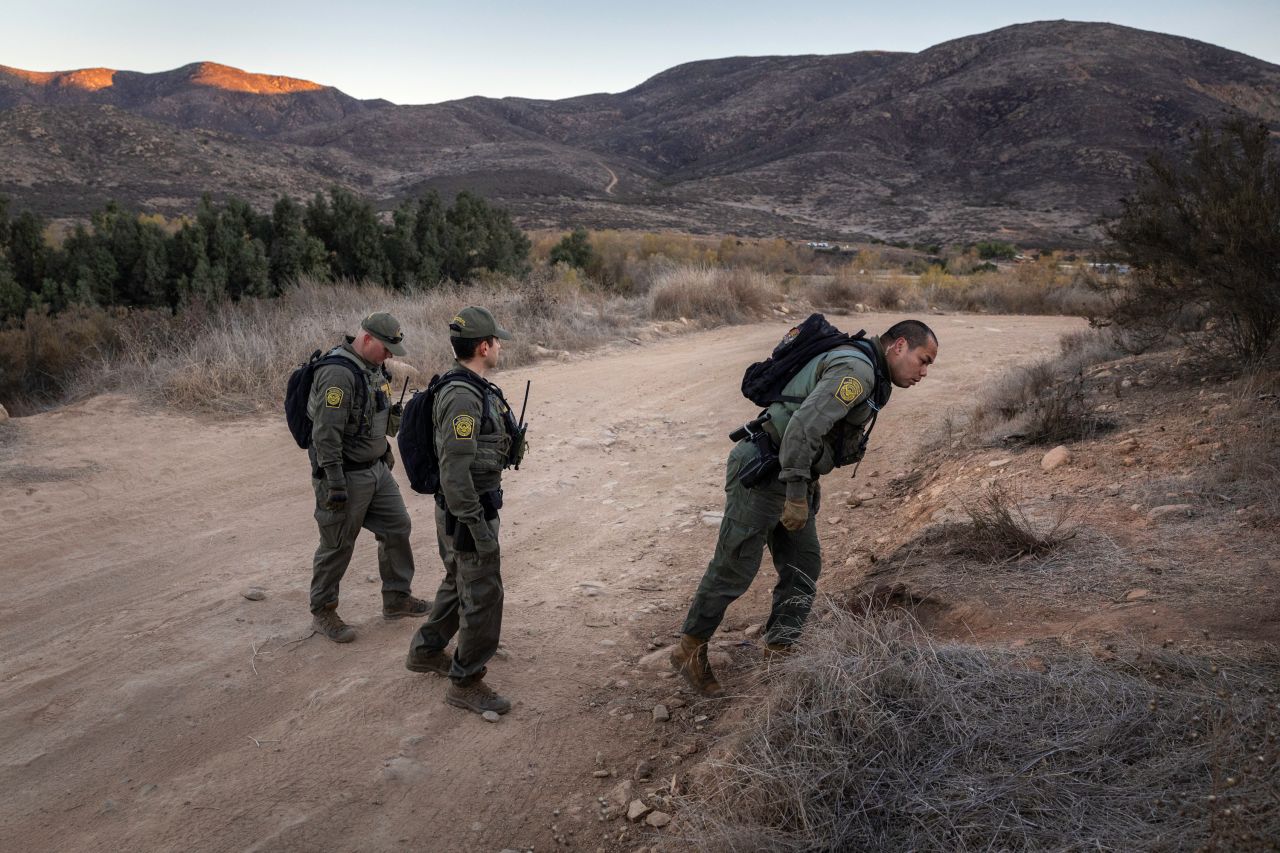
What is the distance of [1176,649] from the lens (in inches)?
127

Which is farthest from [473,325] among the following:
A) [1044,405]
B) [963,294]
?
[963,294]

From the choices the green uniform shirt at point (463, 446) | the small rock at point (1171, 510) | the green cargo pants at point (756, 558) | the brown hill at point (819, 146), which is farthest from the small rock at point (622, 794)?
the brown hill at point (819, 146)

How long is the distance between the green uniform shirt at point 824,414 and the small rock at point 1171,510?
92.2 inches

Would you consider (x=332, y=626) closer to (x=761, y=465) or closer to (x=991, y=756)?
(x=761, y=465)

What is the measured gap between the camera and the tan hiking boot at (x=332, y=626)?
4578 millimetres

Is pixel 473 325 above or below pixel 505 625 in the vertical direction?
above

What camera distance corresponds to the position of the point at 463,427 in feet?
11.7

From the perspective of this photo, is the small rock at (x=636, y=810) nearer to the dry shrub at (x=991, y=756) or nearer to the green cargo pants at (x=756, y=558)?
the dry shrub at (x=991, y=756)

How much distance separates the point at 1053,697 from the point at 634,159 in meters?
85.1

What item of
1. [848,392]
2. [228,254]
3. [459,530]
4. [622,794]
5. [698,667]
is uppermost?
[228,254]

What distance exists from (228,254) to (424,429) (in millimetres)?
11254

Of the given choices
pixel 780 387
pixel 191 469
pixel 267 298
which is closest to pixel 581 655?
pixel 780 387

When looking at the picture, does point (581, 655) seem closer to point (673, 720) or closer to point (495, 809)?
point (673, 720)

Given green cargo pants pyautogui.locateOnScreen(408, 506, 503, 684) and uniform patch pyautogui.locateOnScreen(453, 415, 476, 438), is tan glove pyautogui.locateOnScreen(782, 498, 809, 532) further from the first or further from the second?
uniform patch pyautogui.locateOnScreen(453, 415, 476, 438)
